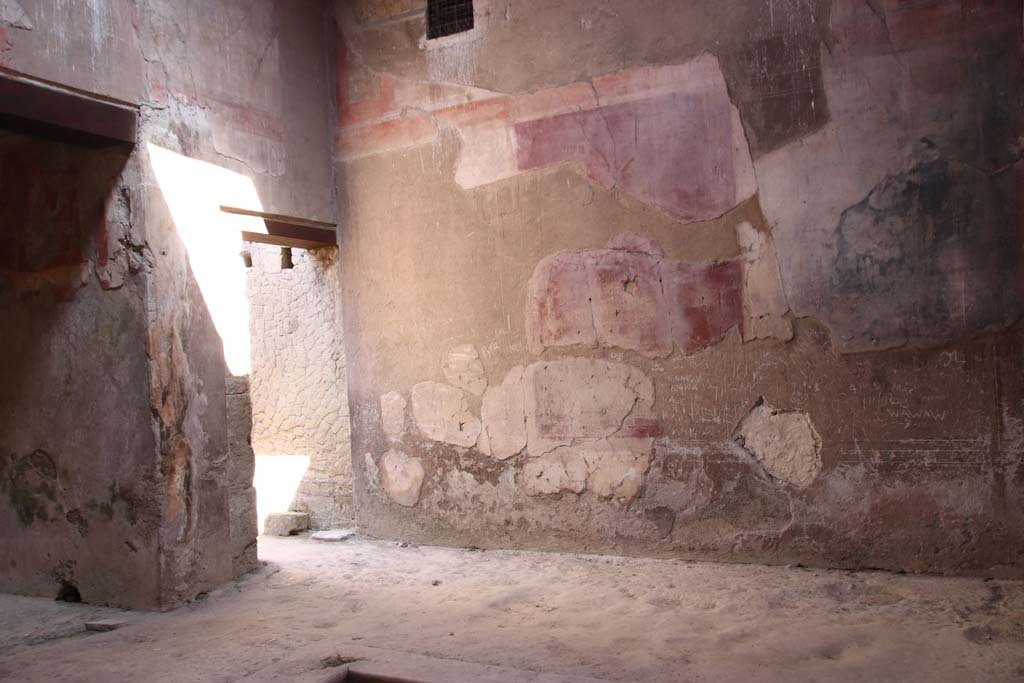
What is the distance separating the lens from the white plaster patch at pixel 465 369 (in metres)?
4.29

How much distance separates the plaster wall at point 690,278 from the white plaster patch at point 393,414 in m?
0.01

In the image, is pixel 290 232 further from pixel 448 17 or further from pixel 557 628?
pixel 557 628

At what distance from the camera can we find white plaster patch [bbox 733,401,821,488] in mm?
3605

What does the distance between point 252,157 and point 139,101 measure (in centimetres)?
67

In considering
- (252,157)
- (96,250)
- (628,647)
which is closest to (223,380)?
(96,250)

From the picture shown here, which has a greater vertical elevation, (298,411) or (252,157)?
(252,157)

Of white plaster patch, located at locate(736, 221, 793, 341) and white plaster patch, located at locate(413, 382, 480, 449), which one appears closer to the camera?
white plaster patch, located at locate(736, 221, 793, 341)

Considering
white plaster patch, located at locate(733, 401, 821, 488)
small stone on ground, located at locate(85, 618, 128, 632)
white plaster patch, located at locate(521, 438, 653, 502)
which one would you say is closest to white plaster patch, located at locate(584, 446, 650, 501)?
white plaster patch, located at locate(521, 438, 653, 502)

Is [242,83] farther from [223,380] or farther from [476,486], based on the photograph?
[476,486]

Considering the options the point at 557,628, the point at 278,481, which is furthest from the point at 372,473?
the point at 557,628

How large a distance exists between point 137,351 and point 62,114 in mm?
972

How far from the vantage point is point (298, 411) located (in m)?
4.95

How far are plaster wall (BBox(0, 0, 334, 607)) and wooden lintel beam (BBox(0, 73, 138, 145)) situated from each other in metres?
0.06

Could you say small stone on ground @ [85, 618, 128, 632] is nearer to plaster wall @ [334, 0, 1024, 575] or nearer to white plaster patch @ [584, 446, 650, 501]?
plaster wall @ [334, 0, 1024, 575]
